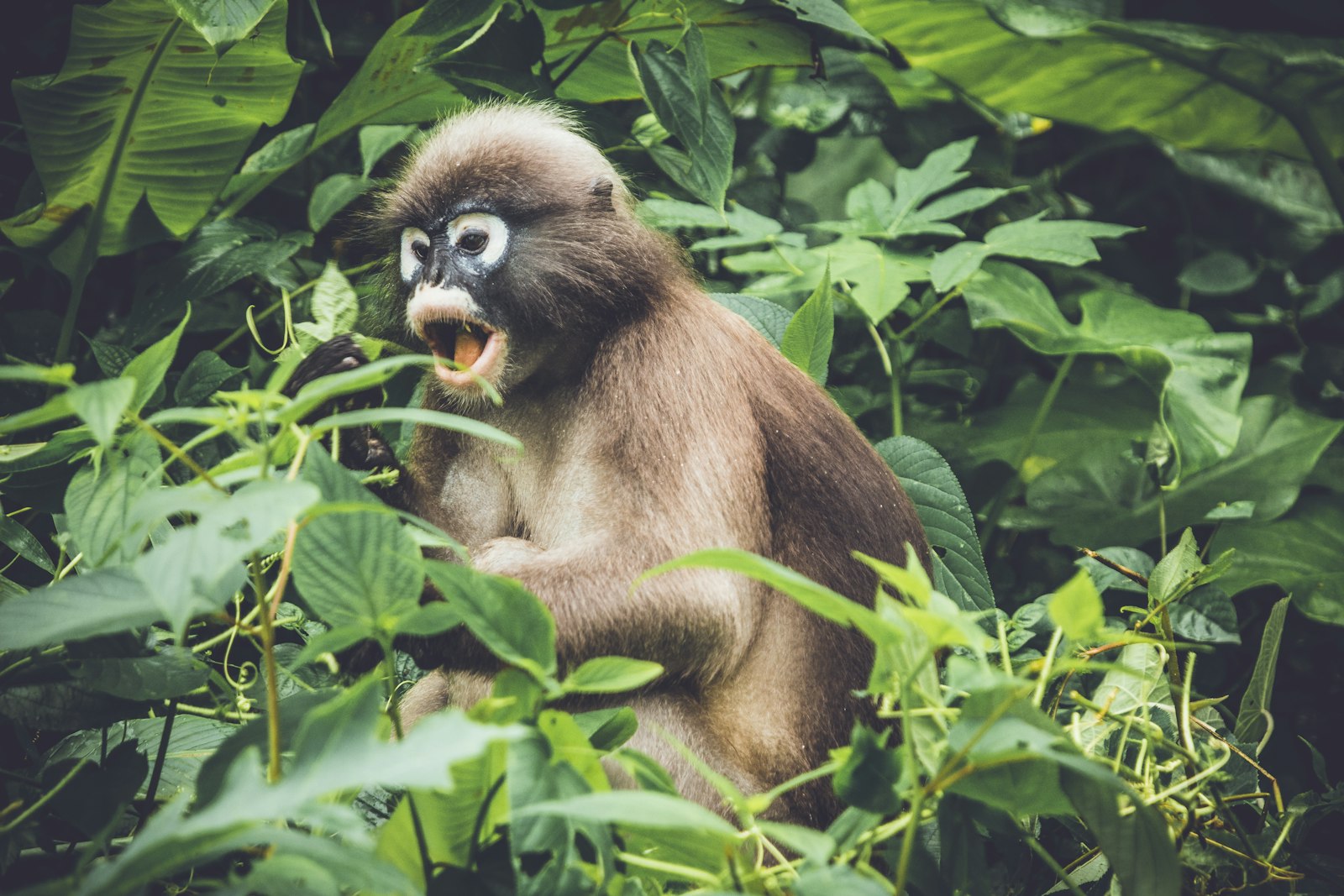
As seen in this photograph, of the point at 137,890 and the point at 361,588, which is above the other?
the point at 361,588

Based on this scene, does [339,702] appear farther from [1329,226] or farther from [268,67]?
[1329,226]

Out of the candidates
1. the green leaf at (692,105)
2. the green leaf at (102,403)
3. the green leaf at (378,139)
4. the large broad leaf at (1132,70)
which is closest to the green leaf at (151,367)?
the green leaf at (102,403)

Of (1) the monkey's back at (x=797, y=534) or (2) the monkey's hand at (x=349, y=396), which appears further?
(2) the monkey's hand at (x=349, y=396)

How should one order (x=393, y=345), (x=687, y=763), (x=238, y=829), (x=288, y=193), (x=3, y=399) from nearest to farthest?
(x=238, y=829)
(x=687, y=763)
(x=393, y=345)
(x=3, y=399)
(x=288, y=193)

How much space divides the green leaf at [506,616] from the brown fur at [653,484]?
63 centimetres

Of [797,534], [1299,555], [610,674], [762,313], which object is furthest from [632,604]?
[1299,555]

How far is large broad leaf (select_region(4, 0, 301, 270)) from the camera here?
8.01 feet

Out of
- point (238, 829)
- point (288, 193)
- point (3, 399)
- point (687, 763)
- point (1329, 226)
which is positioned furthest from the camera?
point (1329, 226)

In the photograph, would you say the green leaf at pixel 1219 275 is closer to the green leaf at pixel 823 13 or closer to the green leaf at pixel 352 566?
the green leaf at pixel 823 13

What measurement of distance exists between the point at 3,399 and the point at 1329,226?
4.32m

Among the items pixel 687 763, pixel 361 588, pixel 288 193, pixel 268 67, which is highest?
pixel 268 67

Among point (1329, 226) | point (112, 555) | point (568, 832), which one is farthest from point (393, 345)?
point (1329, 226)

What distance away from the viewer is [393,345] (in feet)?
7.55

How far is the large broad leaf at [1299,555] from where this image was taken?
298 centimetres
